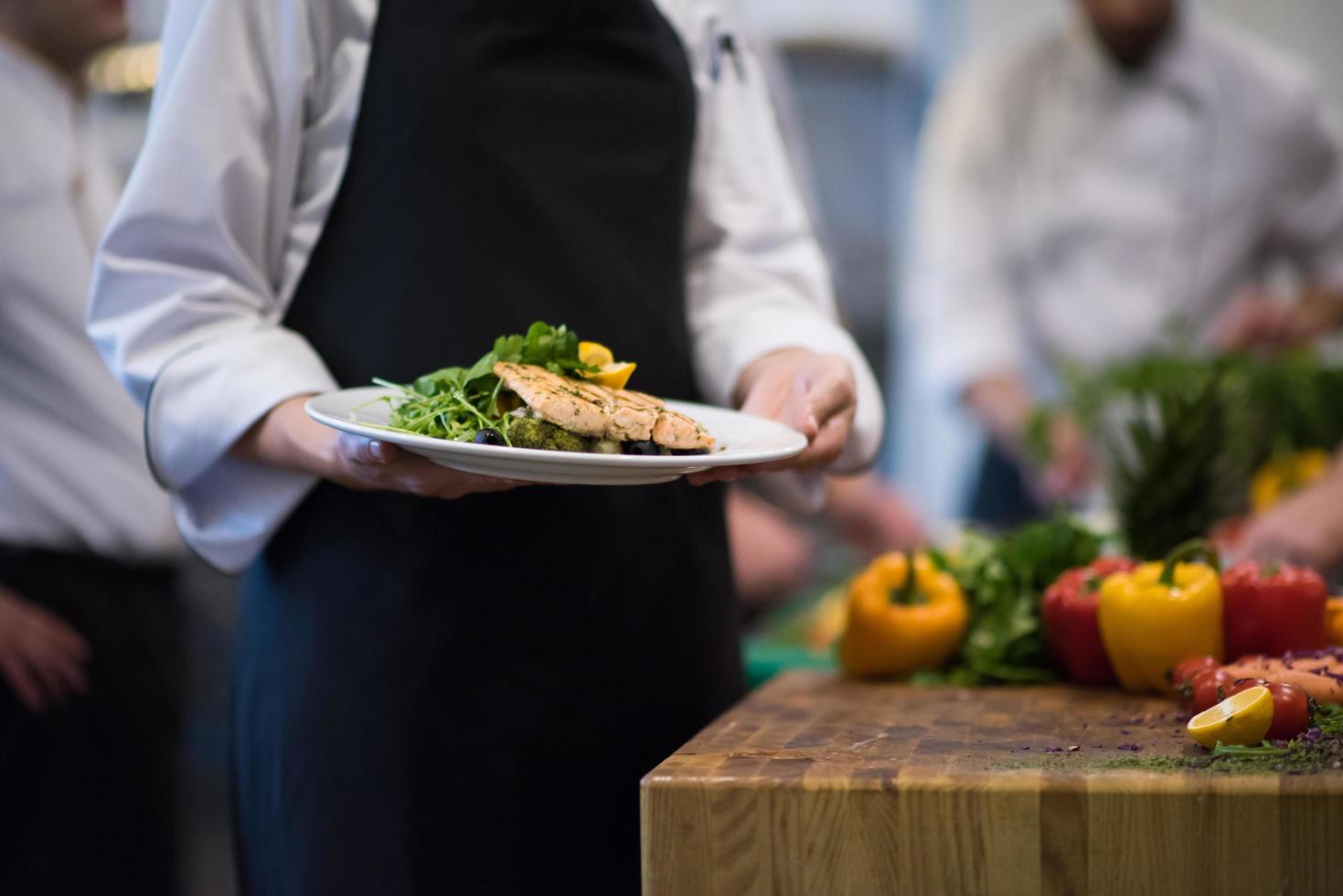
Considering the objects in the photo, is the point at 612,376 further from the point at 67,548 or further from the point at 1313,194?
the point at 1313,194

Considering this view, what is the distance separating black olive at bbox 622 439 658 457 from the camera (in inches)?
42.3

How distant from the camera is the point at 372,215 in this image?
1307mm

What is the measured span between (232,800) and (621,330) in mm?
688

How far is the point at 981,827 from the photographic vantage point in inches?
37.9

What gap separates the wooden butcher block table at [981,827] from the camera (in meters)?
0.94

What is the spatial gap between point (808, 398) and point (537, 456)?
404mm

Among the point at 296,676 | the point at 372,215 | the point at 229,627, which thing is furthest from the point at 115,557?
the point at 229,627

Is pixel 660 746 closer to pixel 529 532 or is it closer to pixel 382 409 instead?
pixel 529 532

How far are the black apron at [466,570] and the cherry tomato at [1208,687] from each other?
1.77ft

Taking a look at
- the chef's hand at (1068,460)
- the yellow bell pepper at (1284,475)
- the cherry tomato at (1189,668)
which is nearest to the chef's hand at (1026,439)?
the chef's hand at (1068,460)

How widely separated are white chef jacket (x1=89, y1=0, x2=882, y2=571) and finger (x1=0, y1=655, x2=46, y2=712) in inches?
29.8

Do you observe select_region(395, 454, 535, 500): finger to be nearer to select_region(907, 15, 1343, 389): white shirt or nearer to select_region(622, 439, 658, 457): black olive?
select_region(622, 439, 658, 457): black olive

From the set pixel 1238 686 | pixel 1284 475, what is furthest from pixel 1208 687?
pixel 1284 475

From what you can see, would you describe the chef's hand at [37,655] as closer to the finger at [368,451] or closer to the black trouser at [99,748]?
the black trouser at [99,748]
